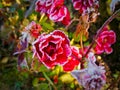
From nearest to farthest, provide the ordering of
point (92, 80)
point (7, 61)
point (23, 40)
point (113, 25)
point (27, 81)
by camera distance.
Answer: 1. point (92, 80)
2. point (23, 40)
3. point (113, 25)
4. point (27, 81)
5. point (7, 61)

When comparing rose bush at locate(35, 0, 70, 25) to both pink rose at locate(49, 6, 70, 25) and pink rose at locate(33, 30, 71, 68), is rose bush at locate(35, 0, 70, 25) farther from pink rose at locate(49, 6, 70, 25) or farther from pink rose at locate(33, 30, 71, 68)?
pink rose at locate(33, 30, 71, 68)

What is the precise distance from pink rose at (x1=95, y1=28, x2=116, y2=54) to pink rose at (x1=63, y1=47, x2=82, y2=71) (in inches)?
5.2

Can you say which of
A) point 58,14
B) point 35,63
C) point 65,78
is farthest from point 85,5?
point 65,78

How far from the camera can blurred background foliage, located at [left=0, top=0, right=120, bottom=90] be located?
1.76 metres

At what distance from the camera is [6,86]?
8.38ft

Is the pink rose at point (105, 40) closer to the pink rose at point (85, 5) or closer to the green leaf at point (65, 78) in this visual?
the pink rose at point (85, 5)

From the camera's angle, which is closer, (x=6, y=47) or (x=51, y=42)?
(x=51, y=42)

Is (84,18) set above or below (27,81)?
above

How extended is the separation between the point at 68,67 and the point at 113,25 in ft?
2.24

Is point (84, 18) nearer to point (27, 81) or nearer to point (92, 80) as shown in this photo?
point (92, 80)

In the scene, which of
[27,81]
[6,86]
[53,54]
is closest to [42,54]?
[53,54]

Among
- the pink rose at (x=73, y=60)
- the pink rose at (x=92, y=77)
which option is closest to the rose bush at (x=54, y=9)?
the pink rose at (x=73, y=60)

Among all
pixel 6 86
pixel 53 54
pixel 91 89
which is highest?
pixel 53 54

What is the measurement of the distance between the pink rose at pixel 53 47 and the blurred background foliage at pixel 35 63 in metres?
0.16
